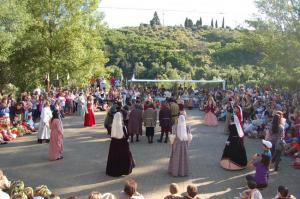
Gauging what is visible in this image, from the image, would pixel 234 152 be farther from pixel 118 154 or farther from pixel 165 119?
pixel 165 119

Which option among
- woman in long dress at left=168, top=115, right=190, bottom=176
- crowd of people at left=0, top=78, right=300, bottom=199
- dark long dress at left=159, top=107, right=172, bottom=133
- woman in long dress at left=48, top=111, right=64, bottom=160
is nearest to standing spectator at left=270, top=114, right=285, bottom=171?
crowd of people at left=0, top=78, right=300, bottom=199

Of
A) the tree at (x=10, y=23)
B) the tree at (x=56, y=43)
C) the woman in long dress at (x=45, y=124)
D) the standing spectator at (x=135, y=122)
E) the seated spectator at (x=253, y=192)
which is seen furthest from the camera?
the tree at (x=56, y=43)

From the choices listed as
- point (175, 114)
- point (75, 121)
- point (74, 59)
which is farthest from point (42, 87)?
point (175, 114)

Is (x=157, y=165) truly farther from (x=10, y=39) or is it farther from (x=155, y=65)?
(x=155, y=65)

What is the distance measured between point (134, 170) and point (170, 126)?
4024 millimetres

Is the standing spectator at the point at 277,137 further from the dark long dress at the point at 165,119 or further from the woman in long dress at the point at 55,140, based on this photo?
the woman in long dress at the point at 55,140

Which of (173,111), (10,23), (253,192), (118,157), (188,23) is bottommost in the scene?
(253,192)

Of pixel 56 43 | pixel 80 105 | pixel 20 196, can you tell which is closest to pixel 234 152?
pixel 20 196

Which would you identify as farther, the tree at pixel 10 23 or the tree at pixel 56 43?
the tree at pixel 56 43

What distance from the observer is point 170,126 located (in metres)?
15.1

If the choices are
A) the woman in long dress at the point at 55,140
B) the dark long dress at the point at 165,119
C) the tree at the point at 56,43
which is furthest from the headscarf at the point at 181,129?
the tree at the point at 56,43

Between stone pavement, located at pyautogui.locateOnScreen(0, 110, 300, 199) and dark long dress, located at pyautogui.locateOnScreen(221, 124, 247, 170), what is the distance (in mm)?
189

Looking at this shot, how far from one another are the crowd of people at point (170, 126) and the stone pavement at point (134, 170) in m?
0.39

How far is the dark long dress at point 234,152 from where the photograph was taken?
1108 cm
